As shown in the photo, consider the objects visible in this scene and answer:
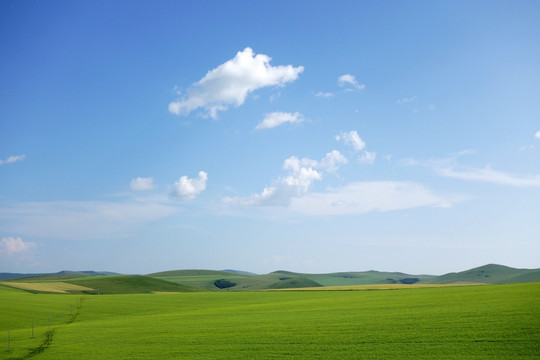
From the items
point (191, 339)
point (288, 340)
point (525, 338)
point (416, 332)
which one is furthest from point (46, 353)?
point (525, 338)

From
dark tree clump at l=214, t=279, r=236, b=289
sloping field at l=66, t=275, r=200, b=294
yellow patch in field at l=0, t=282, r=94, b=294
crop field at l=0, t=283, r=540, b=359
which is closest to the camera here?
crop field at l=0, t=283, r=540, b=359

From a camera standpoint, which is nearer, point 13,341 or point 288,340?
point 288,340

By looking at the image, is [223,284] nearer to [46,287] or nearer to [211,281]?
[211,281]

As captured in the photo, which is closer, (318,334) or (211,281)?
(318,334)

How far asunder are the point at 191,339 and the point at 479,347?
49.7 feet

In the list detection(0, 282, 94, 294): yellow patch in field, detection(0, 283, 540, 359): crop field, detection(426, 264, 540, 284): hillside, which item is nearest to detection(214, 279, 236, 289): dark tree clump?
detection(0, 282, 94, 294): yellow patch in field

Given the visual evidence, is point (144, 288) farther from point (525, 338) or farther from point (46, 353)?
point (525, 338)

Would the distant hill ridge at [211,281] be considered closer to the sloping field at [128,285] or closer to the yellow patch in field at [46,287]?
the sloping field at [128,285]

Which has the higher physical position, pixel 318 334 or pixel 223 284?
pixel 318 334

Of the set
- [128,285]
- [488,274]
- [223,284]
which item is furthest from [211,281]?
[488,274]

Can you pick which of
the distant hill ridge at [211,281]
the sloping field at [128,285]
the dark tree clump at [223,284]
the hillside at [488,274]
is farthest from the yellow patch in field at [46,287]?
the hillside at [488,274]

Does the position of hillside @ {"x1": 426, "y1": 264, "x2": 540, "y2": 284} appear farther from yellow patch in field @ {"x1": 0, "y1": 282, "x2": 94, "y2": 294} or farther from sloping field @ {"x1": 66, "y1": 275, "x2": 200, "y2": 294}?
yellow patch in field @ {"x1": 0, "y1": 282, "x2": 94, "y2": 294}

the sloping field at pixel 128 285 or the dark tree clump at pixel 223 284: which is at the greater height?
the sloping field at pixel 128 285

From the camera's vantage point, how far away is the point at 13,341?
982 inches
